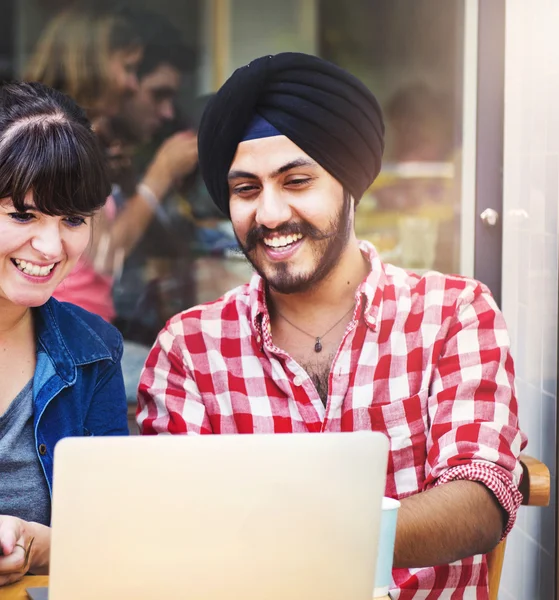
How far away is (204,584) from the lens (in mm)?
1002

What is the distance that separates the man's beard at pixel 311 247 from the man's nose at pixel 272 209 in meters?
0.02

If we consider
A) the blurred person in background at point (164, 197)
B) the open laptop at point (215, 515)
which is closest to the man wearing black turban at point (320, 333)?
the open laptop at point (215, 515)

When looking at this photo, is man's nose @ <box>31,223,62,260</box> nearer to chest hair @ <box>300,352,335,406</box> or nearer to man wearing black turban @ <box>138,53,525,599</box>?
man wearing black turban @ <box>138,53,525,599</box>

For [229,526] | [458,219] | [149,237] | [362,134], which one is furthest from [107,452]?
[149,237]

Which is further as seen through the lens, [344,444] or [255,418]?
[255,418]

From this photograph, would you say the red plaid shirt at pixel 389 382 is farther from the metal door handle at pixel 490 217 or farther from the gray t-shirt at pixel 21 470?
the metal door handle at pixel 490 217

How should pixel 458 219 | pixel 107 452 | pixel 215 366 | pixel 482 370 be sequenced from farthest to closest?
pixel 458 219 → pixel 215 366 → pixel 482 370 → pixel 107 452

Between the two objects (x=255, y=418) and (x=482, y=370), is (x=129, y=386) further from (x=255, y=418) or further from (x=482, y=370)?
(x=482, y=370)

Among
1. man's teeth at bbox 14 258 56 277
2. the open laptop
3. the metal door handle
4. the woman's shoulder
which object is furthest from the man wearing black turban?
the metal door handle

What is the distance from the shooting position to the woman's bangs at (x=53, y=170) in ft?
5.04

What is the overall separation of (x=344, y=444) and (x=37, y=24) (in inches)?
102

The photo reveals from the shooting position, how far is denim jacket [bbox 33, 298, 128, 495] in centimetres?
169

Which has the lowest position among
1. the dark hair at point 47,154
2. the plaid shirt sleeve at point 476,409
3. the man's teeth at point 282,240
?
the plaid shirt sleeve at point 476,409

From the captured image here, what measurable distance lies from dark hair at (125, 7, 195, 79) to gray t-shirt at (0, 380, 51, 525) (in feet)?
6.15
